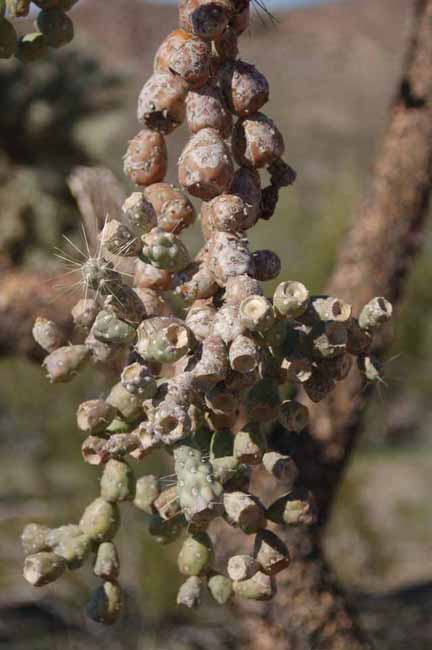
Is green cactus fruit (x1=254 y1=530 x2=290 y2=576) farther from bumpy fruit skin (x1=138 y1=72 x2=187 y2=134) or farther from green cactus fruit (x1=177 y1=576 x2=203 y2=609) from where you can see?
bumpy fruit skin (x1=138 y1=72 x2=187 y2=134)

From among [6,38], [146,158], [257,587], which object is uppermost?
[6,38]

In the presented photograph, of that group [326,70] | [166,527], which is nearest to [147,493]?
[166,527]

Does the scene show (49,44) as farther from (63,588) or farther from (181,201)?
(63,588)

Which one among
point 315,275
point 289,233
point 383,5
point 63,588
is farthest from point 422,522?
point 383,5

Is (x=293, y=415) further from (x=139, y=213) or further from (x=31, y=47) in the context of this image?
(x=31, y=47)

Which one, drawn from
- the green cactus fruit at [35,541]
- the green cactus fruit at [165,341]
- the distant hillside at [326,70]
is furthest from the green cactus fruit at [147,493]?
the distant hillside at [326,70]
